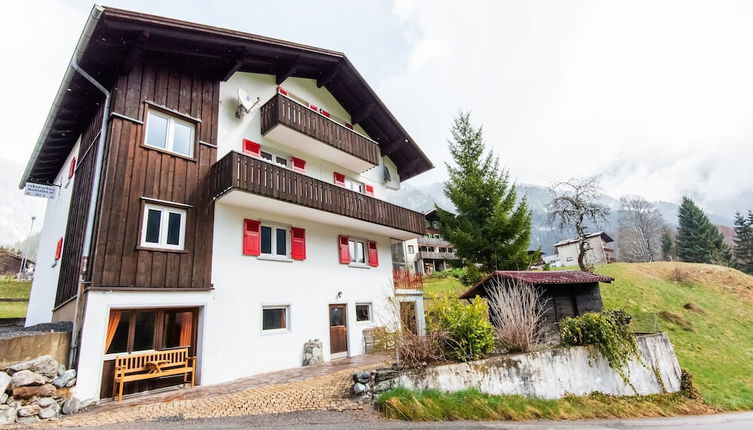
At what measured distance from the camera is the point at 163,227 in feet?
34.2

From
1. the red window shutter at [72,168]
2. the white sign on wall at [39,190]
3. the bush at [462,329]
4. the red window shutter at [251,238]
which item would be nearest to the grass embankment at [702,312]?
the bush at [462,329]

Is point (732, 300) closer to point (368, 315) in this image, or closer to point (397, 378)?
point (368, 315)

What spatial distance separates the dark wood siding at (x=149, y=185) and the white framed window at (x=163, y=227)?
174 millimetres

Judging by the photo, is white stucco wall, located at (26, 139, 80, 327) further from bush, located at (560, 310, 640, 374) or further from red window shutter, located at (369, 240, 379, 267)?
bush, located at (560, 310, 640, 374)

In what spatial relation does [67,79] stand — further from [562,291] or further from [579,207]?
[579,207]

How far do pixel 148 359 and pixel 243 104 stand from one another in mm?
8879

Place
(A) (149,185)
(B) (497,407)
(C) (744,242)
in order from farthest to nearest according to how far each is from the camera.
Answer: (C) (744,242) < (A) (149,185) < (B) (497,407)

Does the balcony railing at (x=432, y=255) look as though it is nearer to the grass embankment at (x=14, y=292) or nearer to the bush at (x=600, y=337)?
the bush at (x=600, y=337)

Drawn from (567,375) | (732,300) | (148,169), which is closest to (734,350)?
(732,300)

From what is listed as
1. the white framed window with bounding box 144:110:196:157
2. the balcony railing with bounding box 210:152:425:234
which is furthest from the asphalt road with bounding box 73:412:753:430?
the white framed window with bounding box 144:110:196:157

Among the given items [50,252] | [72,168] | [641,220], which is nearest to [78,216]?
[72,168]

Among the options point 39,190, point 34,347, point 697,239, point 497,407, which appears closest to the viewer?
point 497,407

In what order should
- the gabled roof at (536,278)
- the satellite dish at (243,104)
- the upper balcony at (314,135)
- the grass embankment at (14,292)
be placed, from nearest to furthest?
the gabled roof at (536,278) → the satellite dish at (243,104) → the upper balcony at (314,135) → the grass embankment at (14,292)

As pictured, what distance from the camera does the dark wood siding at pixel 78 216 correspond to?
10.3 m
